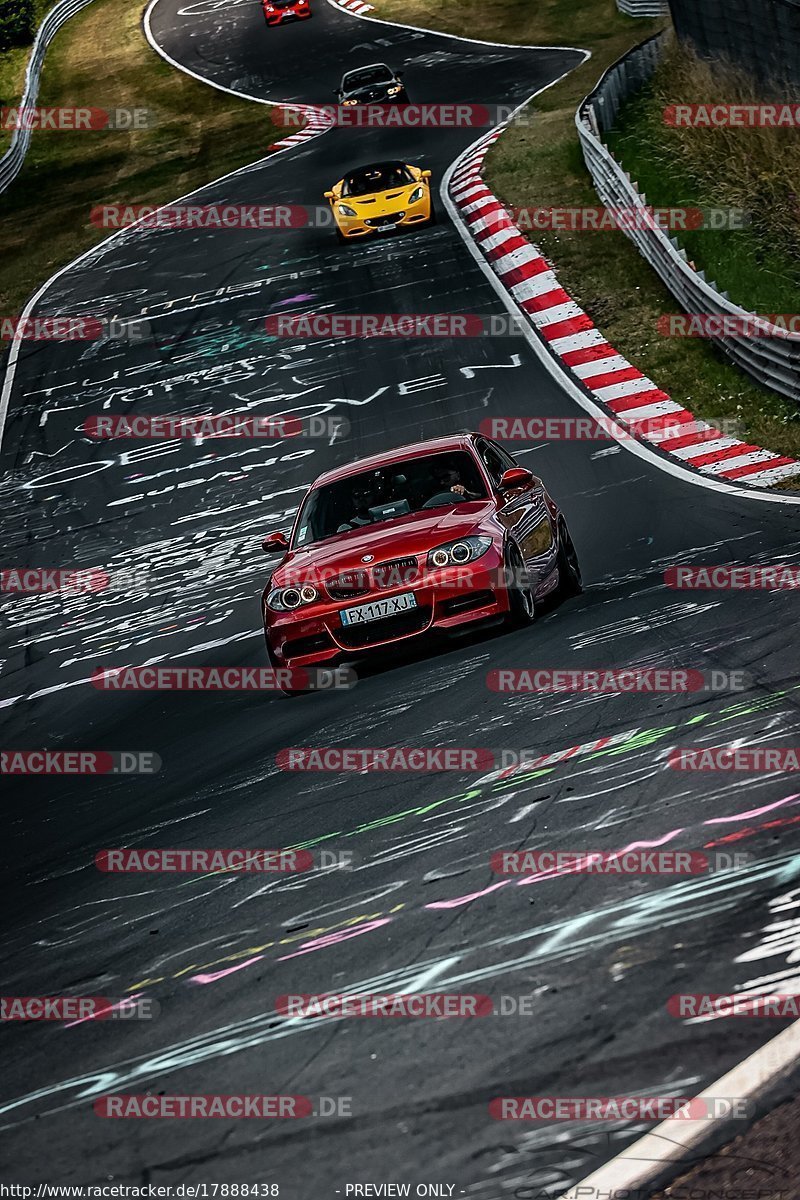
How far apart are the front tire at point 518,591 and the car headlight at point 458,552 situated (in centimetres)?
18

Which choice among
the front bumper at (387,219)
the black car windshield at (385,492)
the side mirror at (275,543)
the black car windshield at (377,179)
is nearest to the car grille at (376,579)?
the black car windshield at (385,492)

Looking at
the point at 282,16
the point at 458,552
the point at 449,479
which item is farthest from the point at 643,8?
the point at 458,552

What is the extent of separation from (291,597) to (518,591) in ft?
4.28

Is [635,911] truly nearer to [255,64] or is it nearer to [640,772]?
[640,772]

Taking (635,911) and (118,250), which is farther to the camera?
(118,250)

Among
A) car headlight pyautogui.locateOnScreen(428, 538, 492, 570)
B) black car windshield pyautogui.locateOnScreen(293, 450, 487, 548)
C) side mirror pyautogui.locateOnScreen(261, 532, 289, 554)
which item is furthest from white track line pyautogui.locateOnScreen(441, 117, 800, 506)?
side mirror pyautogui.locateOnScreen(261, 532, 289, 554)

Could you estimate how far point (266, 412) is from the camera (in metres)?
18.9

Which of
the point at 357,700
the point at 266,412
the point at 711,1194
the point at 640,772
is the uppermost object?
the point at 711,1194

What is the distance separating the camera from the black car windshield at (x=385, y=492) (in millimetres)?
10016

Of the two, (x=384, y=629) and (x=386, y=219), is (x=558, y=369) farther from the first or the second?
(x=384, y=629)

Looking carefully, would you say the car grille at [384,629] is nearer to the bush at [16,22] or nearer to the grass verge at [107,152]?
the grass verge at [107,152]

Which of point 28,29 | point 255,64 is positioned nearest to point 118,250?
point 255,64

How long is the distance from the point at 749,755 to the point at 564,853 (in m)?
0.97

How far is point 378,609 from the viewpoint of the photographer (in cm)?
896
